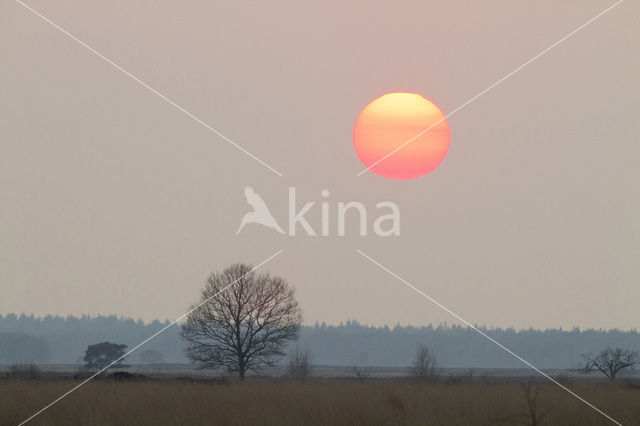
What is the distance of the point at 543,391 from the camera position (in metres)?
26.0

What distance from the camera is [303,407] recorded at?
65.2 ft

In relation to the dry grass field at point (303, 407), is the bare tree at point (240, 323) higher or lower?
higher

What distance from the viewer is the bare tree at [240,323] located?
6200 centimetres

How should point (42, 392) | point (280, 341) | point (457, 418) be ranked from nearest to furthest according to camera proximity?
point (457, 418), point (42, 392), point (280, 341)

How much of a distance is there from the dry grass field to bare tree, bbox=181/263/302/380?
37.5 meters

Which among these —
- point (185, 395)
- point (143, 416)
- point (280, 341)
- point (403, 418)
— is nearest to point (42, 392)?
point (185, 395)

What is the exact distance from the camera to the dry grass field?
1811 cm

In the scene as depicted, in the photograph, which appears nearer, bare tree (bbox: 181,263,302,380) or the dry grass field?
the dry grass field

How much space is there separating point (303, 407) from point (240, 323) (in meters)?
42.8

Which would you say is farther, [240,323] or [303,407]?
[240,323]

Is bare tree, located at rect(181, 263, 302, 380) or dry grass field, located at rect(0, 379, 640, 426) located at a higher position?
bare tree, located at rect(181, 263, 302, 380)

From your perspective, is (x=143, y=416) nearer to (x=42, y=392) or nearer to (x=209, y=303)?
(x=42, y=392)

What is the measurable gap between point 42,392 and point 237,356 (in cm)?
3995

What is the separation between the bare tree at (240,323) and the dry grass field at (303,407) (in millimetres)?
37521
